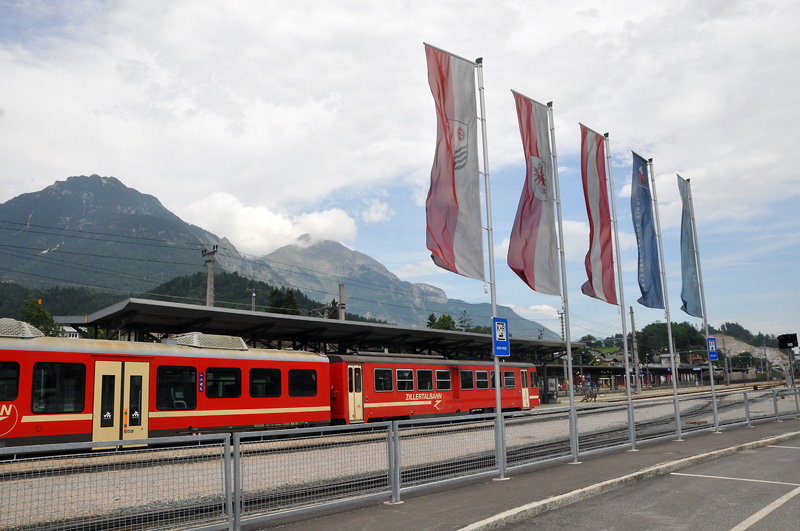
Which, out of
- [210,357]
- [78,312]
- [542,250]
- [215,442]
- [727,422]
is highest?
[78,312]

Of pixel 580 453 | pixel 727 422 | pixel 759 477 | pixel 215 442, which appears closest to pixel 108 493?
pixel 215 442

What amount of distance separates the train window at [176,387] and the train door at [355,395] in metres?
6.15

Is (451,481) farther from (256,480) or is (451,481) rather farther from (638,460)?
(638,460)

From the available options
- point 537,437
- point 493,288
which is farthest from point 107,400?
point 537,437

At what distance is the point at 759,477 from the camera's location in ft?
33.4

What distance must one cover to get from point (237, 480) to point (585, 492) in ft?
16.2

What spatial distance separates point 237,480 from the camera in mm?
6676

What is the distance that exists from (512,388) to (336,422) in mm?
10560

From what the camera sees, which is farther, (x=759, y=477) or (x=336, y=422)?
(x=336, y=422)

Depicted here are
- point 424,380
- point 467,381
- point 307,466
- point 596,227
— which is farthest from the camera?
point 467,381

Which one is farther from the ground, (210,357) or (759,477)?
(210,357)

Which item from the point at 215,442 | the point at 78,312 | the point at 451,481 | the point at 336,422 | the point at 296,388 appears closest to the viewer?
the point at 215,442

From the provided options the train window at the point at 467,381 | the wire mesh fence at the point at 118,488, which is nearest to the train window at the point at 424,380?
the train window at the point at 467,381

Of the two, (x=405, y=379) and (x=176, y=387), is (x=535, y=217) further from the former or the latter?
(x=176, y=387)
